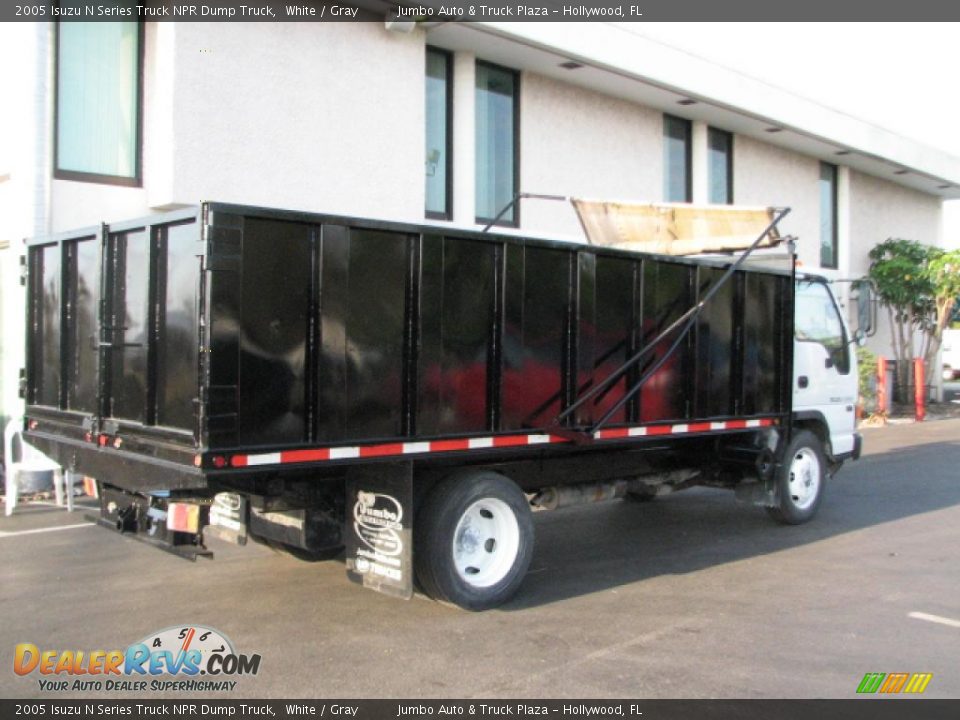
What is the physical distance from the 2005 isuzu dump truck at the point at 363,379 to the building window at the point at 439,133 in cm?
689

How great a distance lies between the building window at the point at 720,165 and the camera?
1938cm

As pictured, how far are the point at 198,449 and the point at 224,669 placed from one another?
126 cm

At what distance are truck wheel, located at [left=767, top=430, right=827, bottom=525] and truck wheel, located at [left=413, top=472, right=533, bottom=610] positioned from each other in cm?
351

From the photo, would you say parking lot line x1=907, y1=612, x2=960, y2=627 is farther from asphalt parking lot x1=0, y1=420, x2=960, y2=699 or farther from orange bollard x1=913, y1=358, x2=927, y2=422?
orange bollard x1=913, y1=358, x2=927, y2=422

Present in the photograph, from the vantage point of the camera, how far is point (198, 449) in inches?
192

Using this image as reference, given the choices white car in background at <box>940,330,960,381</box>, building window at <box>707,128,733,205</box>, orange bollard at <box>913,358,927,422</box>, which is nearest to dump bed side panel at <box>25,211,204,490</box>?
building window at <box>707,128,733,205</box>

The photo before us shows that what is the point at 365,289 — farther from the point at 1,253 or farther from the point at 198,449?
the point at 1,253

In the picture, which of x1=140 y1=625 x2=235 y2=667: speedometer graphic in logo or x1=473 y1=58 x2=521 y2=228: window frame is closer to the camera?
x1=140 y1=625 x2=235 y2=667: speedometer graphic in logo

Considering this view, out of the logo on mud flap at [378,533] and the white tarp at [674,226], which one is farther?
the white tarp at [674,226]

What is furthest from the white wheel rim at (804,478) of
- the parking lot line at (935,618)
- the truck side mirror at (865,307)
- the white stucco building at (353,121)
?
the white stucco building at (353,121)

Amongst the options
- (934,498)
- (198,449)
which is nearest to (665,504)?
(934,498)

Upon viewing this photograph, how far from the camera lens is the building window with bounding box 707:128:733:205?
1938 centimetres

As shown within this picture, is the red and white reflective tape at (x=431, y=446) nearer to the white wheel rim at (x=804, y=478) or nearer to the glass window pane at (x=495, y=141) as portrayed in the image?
the white wheel rim at (x=804, y=478)

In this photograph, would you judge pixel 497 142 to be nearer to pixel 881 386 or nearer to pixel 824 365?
pixel 824 365
